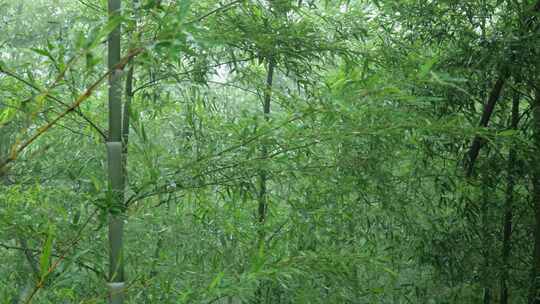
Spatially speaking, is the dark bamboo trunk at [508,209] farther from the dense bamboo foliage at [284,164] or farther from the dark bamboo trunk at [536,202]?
the dark bamboo trunk at [536,202]

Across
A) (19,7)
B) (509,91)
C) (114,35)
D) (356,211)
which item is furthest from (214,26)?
(19,7)

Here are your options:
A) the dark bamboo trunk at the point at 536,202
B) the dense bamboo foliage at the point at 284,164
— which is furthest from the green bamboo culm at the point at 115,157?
the dark bamboo trunk at the point at 536,202

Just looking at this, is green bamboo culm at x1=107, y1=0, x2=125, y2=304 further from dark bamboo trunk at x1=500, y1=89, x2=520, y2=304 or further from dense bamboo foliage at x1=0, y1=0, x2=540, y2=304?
dark bamboo trunk at x1=500, y1=89, x2=520, y2=304

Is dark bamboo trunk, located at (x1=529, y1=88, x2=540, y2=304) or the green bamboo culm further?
dark bamboo trunk, located at (x1=529, y1=88, x2=540, y2=304)

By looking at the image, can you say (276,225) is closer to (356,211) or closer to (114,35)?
(356,211)

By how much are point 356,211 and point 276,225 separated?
0.46m

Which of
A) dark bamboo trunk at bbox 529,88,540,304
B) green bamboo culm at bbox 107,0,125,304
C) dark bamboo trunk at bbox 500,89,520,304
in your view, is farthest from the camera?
dark bamboo trunk at bbox 500,89,520,304

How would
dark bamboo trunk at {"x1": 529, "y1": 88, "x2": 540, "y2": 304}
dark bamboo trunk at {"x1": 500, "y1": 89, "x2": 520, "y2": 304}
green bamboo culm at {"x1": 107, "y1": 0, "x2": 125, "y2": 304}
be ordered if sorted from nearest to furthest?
green bamboo culm at {"x1": 107, "y1": 0, "x2": 125, "y2": 304}
dark bamboo trunk at {"x1": 529, "y1": 88, "x2": 540, "y2": 304}
dark bamboo trunk at {"x1": 500, "y1": 89, "x2": 520, "y2": 304}

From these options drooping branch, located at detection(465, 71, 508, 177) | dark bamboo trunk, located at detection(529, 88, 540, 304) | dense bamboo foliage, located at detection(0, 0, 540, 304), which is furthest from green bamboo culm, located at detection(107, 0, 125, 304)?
dark bamboo trunk, located at detection(529, 88, 540, 304)

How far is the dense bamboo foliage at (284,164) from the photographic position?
2275 mm

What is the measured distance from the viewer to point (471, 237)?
11.8ft

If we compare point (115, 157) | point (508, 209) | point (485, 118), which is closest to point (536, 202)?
point (508, 209)

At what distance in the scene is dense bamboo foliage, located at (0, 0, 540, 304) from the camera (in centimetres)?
228

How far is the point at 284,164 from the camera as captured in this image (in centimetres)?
264
